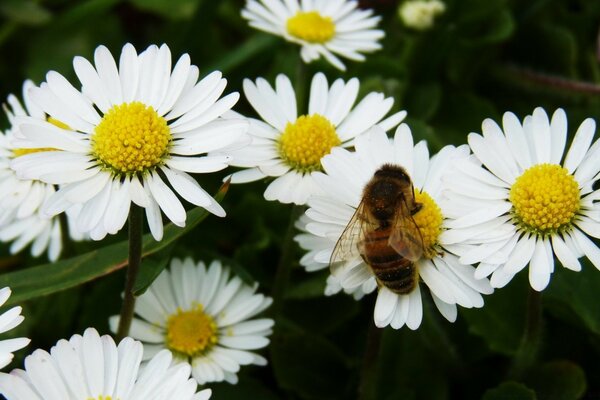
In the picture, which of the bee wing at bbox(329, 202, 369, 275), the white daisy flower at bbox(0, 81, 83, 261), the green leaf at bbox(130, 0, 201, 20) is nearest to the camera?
the bee wing at bbox(329, 202, 369, 275)

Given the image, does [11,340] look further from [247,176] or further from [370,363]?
[370,363]

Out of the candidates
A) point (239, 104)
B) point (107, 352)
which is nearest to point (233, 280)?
point (107, 352)

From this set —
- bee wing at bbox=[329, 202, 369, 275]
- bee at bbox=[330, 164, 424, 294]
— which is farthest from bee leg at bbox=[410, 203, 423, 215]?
bee wing at bbox=[329, 202, 369, 275]

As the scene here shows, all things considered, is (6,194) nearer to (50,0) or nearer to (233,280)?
(233,280)

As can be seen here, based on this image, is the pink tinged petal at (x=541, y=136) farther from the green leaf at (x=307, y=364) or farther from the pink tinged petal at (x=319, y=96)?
the green leaf at (x=307, y=364)

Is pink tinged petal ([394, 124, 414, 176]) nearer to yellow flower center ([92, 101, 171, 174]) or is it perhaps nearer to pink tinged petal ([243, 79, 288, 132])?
pink tinged petal ([243, 79, 288, 132])

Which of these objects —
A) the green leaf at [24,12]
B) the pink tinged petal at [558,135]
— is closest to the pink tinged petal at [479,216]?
the pink tinged petal at [558,135]
